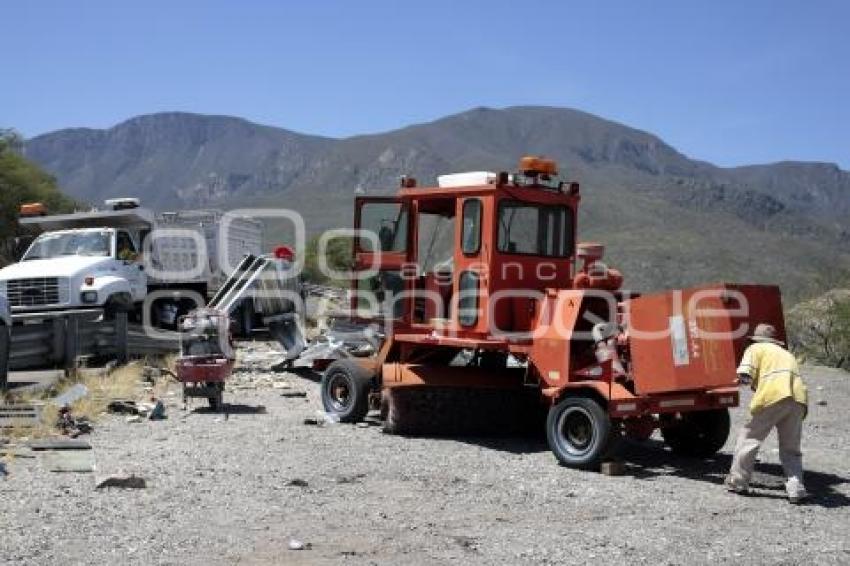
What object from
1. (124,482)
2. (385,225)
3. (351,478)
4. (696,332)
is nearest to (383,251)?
(385,225)

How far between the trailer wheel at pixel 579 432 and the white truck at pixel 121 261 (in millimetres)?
11346

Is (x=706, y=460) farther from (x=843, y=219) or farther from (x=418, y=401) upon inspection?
(x=843, y=219)

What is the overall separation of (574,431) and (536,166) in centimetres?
300

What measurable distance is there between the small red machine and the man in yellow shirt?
23.1ft

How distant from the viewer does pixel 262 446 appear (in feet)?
35.1

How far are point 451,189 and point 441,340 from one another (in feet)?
5.58

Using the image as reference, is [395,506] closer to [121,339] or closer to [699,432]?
[699,432]

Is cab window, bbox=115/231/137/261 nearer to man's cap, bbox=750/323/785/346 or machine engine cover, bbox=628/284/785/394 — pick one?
machine engine cover, bbox=628/284/785/394

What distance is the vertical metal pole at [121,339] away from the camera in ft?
57.5

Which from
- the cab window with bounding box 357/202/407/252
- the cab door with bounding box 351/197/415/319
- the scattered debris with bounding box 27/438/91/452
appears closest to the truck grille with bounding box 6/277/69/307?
the cab door with bounding box 351/197/415/319

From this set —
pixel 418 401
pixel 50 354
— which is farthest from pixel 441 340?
pixel 50 354

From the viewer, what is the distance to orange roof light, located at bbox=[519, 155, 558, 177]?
11289mm

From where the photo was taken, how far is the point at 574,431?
10.2 m

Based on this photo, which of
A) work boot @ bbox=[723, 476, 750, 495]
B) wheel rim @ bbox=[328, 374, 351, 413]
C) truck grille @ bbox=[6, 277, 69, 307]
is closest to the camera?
work boot @ bbox=[723, 476, 750, 495]
